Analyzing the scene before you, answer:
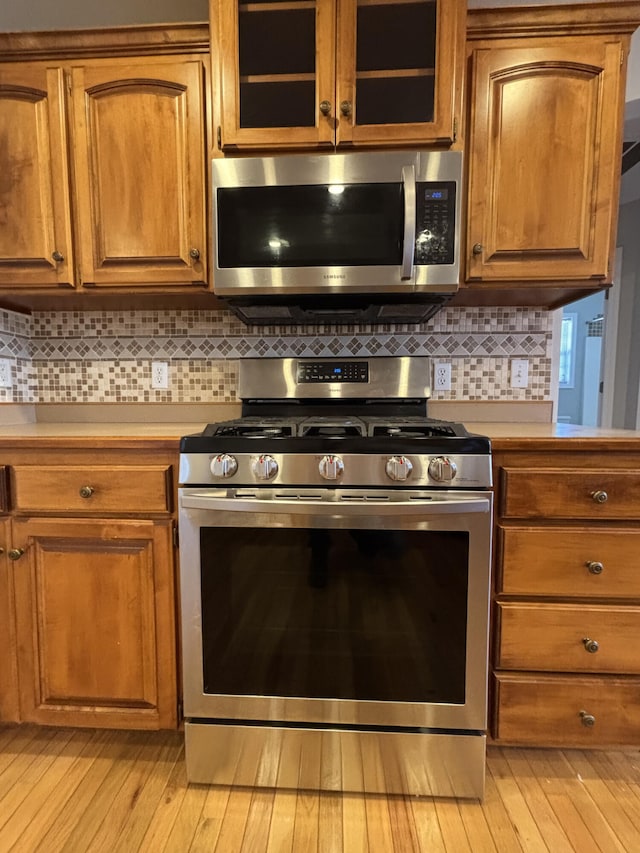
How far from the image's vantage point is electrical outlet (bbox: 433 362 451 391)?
1744 millimetres

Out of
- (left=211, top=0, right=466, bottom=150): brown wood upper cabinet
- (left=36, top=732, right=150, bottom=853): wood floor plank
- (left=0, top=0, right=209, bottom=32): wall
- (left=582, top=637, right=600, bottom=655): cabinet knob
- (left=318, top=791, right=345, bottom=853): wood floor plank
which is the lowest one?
(left=36, top=732, right=150, bottom=853): wood floor plank

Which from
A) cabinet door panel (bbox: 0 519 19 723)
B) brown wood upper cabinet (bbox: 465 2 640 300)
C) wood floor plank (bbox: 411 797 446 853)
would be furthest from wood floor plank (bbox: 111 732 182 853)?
brown wood upper cabinet (bbox: 465 2 640 300)

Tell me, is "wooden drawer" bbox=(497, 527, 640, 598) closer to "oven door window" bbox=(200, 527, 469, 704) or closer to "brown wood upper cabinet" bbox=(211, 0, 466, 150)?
"oven door window" bbox=(200, 527, 469, 704)

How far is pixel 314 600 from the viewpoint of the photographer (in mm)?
1194

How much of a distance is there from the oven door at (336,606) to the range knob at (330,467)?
58mm

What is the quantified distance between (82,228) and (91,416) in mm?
714

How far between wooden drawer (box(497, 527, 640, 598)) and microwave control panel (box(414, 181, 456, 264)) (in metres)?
0.81

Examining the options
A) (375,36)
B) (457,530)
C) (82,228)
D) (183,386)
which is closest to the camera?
(457,530)

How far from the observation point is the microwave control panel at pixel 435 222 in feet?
4.34

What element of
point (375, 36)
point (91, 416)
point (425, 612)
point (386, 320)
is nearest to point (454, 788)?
point (425, 612)

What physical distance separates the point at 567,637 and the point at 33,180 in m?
2.09

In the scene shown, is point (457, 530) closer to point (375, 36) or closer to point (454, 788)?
point (454, 788)

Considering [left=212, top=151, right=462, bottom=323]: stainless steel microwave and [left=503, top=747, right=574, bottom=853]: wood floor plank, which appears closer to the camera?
[left=503, top=747, right=574, bottom=853]: wood floor plank

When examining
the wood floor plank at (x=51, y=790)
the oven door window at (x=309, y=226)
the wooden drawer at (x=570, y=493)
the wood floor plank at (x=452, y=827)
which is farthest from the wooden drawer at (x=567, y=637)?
the wood floor plank at (x=51, y=790)
